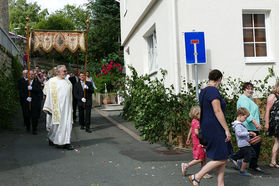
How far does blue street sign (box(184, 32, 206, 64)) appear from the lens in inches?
341

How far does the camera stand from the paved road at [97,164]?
570 cm

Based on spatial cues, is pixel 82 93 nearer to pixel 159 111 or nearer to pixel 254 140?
pixel 159 111

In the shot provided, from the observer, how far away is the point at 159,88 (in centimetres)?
885

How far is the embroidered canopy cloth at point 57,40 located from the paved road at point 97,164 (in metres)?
3.52

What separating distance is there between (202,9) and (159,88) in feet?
7.75

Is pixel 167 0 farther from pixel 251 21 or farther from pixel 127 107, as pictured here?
pixel 127 107

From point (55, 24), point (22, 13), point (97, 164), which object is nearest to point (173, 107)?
point (97, 164)

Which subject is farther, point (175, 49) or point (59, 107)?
point (175, 49)

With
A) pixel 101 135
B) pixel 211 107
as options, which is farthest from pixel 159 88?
pixel 211 107

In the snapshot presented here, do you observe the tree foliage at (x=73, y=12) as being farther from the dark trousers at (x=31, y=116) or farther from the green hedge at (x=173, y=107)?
the green hedge at (x=173, y=107)

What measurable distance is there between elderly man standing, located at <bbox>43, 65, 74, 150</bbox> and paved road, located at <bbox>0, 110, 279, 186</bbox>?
1.30 ft

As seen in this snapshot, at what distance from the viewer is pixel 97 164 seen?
22.3ft

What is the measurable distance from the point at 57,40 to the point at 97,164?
21.5ft

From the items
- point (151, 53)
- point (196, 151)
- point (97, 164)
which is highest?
point (151, 53)
